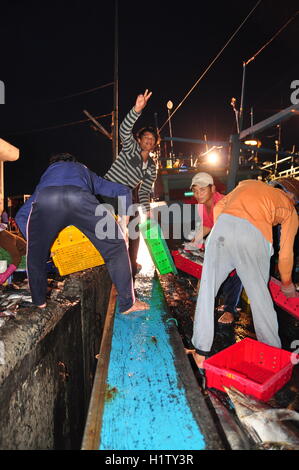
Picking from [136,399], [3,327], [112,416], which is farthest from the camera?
[3,327]

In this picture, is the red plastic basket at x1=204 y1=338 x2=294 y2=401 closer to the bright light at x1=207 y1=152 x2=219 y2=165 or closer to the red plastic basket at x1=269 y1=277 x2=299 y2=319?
the red plastic basket at x1=269 y1=277 x2=299 y2=319

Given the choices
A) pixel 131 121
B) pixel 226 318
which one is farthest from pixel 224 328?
pixel 131 121

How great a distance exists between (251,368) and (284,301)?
1.52 m

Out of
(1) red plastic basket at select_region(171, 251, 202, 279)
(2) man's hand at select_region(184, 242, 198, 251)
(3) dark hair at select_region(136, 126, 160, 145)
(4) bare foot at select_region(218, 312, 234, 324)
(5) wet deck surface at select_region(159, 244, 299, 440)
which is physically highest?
(3) dark hair at select_region(136, 126, 160, 145)

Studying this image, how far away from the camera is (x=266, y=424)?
178 centimetres

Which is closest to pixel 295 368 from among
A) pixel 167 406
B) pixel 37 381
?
pixel 167 406

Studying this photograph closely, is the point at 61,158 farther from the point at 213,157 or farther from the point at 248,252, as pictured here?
the point at 213,157

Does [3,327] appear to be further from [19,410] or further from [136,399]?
[136,399]

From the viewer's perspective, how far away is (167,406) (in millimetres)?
1895

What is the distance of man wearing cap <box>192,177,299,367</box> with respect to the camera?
8.32 feet

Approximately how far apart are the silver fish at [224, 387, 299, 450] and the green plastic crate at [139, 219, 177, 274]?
117 inches

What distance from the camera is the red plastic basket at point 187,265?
516 centimetres

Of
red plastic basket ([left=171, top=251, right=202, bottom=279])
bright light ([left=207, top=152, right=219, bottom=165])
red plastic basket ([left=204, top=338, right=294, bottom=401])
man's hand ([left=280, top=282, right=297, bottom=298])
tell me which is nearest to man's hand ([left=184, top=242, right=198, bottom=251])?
red plastic basket ([left=171, top=251, right=202, bottom=279])
